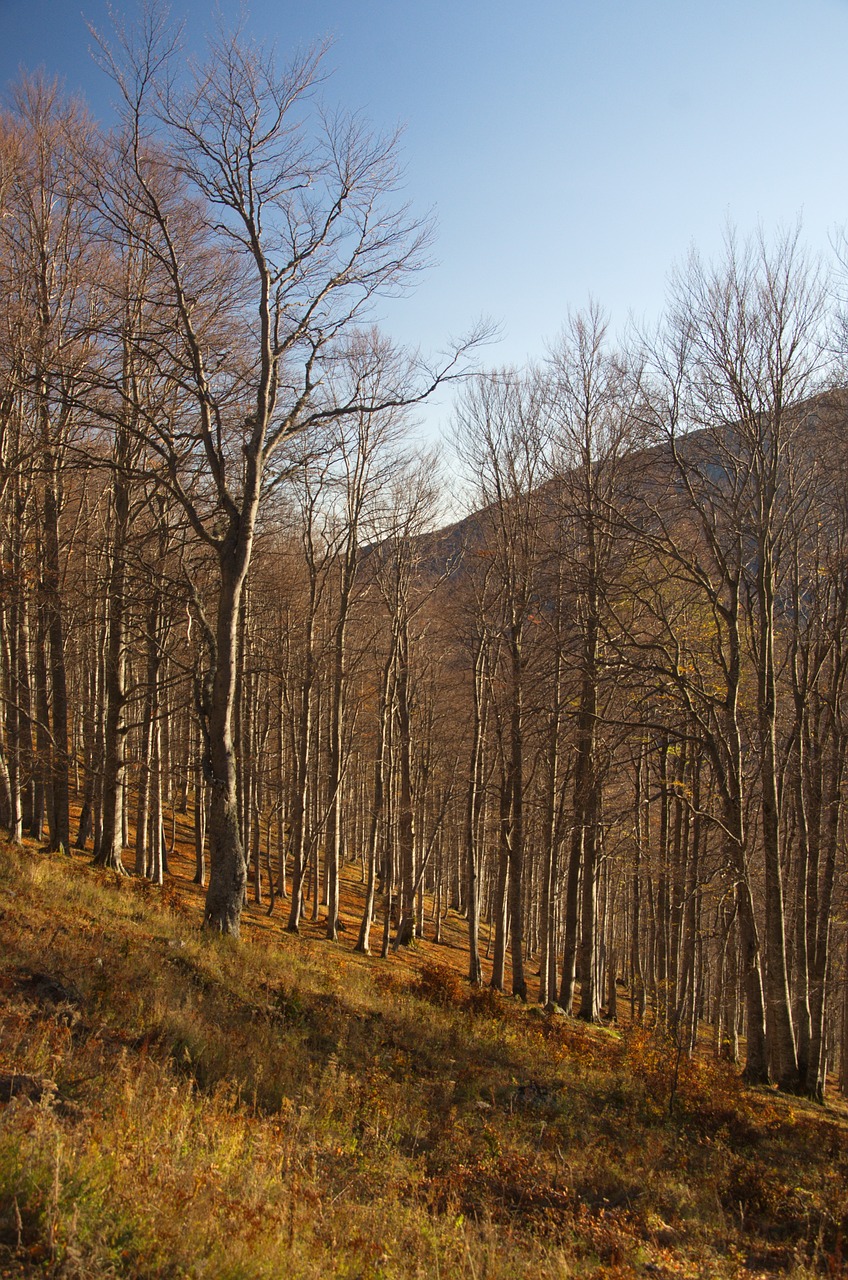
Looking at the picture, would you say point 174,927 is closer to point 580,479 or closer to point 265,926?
point 265,926

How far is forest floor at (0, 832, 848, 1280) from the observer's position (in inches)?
152

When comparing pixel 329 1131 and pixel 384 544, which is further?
pixel 384 544

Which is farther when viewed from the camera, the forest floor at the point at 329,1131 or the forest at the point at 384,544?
the forest at the point at 384,544

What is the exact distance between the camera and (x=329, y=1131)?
20.0 feet

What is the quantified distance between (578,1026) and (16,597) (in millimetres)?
12961

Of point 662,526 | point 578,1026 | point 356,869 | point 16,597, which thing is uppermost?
point 662,526

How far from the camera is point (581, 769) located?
1538 centimetres

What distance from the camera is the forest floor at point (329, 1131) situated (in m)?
3.87

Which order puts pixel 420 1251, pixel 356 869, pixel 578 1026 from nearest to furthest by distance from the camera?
pixel 420 1251 < pixel 578 1026 < pixel 356 869

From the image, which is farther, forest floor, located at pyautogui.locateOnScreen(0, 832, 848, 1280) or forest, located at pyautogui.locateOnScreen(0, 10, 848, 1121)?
forest, located at pyautogui.locateOnScreen(0, 10, 848, 1121)

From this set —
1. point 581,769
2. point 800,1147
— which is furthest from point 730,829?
point 800,1147

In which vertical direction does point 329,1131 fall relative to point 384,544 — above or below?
below

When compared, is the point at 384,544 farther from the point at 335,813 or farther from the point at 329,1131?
the point at 329,1131

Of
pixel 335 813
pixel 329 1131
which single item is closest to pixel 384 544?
pixel 335 813
